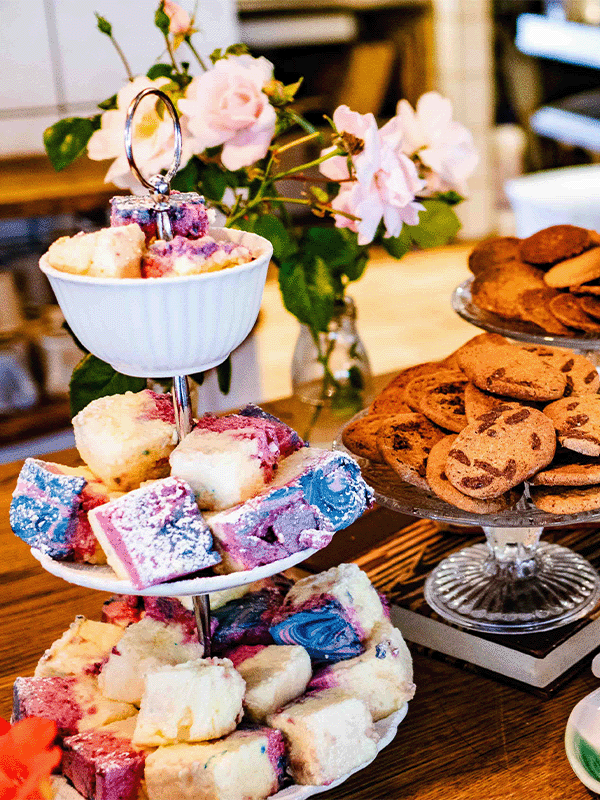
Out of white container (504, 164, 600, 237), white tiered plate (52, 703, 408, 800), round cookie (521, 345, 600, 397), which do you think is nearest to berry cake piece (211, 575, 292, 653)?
white tiered plate (52, 703, 408, 800)

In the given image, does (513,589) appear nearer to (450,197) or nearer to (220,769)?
(220,769)

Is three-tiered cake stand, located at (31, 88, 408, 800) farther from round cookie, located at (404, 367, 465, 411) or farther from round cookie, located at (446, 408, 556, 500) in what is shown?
round cookie, located at (404, 367, 465, 411)

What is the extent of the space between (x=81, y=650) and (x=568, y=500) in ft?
1.45

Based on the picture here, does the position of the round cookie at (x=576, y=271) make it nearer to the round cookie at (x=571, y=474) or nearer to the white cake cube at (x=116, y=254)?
the round cookie at (x=571, y=474)

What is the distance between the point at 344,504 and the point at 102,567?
0.19 m

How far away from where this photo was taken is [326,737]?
0.68m

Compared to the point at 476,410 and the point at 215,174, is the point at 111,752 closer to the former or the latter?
the point at 476,410

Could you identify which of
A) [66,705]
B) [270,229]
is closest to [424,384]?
[270,229]

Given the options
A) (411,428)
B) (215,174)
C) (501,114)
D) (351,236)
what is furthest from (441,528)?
(501,114)

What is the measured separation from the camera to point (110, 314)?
0.64 metres

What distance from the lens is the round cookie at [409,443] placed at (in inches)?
35.1

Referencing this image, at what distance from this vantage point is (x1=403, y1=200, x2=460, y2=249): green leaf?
4.10 ft

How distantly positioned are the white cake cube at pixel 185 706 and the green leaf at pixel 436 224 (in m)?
0.73

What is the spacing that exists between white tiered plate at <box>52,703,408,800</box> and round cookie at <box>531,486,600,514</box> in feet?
0.73
